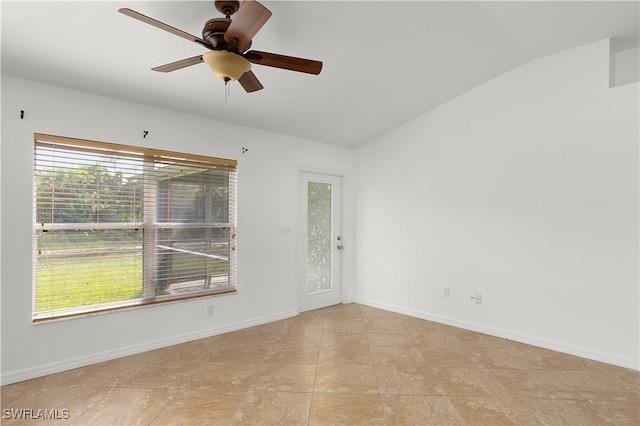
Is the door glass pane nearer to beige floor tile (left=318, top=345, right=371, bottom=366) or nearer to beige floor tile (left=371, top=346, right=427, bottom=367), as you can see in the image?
beige floor tile (left=318, top=345, right=371, bottom=366)

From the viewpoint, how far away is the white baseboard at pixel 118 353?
2.63 metres

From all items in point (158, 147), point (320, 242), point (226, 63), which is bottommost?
point (320, 242)

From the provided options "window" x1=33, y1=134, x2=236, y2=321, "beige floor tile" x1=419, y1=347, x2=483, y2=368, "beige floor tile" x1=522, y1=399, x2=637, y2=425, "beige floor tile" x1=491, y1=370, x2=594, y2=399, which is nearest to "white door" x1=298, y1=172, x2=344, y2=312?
"window" x1=33, y1=134, x2=236, y2=321

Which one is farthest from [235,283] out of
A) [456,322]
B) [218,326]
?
[456,322]

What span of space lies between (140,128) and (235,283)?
1.95 meters

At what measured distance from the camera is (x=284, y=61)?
1971 millimetres

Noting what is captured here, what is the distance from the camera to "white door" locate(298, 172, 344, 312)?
4.68 metres

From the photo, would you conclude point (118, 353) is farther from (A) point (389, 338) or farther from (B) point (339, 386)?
(A) point (389, 338)

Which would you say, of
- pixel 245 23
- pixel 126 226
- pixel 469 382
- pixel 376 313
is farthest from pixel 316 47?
pixel 376 313

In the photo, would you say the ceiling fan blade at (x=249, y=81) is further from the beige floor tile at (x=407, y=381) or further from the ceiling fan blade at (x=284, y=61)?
the beige floor tile at (x=407, y=381)

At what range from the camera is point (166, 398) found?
7.99ft

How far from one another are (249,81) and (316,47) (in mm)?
805

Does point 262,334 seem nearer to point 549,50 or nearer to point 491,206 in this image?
point 491,206

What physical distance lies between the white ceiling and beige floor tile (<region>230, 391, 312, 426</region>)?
Answer: 2.63 meters
